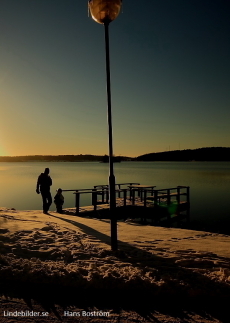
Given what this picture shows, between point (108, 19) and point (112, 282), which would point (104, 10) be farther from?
point (112, 282)

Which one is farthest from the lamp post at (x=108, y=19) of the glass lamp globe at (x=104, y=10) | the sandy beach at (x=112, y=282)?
the sandy beach at (x=112, y=282)

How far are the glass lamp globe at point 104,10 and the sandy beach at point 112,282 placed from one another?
5474 mm

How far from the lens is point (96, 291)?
14.0ft

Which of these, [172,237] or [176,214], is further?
[176,214]

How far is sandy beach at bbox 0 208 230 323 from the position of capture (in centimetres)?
367

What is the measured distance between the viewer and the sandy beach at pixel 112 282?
3.67 m

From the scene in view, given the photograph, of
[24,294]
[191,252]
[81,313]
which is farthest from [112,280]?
[191,252]

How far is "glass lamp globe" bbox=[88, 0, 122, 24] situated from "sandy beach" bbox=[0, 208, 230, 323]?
216 inches

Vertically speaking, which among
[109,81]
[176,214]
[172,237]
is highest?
[109,81]

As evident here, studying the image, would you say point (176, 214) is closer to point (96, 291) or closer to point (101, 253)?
point (101, 253)

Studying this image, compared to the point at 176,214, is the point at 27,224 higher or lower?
higher

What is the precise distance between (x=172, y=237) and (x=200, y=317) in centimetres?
475

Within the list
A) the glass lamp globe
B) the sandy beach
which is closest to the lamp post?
the glass lamp globe

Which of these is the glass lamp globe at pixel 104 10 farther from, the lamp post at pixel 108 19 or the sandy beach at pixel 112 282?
the sandy beach at pixel 112 282
